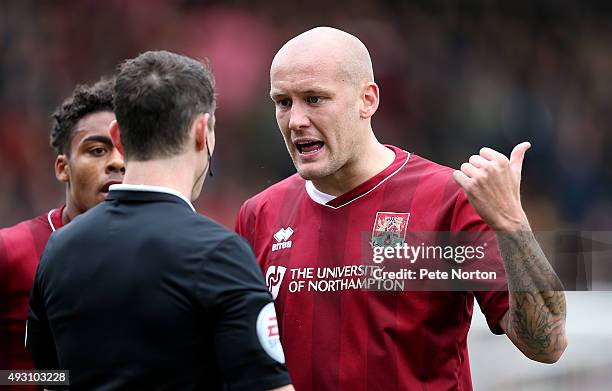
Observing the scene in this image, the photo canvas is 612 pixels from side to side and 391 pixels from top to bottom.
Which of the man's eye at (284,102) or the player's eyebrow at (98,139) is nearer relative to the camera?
the man's eye at (284,102)

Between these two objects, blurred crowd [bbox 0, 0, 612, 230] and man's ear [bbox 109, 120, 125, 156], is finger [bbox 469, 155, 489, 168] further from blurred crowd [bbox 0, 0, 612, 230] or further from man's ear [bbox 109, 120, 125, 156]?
blurred crowd [bbox 0, 0, 612, 230]

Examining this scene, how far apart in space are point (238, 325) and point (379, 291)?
925mm

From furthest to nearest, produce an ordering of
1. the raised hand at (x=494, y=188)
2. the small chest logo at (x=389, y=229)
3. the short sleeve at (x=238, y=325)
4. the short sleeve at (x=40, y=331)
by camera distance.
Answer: the small chest logo at (x=389, y=229) → the raised hand at (x=494, y=188) → the short sleeve at (x=40, y=331) → the short sleeve at (x=238, y=325)

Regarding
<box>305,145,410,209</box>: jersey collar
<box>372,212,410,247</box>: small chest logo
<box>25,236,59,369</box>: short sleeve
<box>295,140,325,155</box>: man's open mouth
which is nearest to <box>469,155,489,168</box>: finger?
<box>372,212,410,247</box>: small chest logo

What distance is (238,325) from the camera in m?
1.99

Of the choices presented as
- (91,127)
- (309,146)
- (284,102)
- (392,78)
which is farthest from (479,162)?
(392,78)

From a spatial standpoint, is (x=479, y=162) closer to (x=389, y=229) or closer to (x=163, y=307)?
(x=389, y=229)

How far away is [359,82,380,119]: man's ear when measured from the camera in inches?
123

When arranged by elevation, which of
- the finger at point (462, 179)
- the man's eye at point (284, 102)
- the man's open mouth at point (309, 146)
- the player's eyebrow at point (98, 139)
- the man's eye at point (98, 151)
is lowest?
the finger at point (462, 179)

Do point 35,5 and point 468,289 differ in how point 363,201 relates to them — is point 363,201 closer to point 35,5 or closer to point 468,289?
point 468,289

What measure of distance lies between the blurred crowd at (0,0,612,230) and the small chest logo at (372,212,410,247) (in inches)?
134

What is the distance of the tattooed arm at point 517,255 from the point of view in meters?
2.51

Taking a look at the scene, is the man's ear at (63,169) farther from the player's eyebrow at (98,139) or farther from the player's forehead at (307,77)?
the player's forehead at (307,77)

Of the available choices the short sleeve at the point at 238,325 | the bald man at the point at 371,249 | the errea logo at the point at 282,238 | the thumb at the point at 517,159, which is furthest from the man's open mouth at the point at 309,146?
the short sleeve at the point at 238,325
